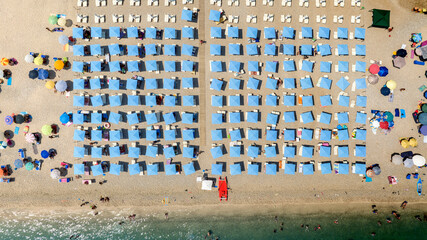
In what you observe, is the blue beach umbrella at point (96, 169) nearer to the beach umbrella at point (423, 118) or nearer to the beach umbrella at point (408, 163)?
the beach umbrella at point (408, 163)

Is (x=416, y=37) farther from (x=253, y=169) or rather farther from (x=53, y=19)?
(x=53, y=19)

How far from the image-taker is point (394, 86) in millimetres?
14227

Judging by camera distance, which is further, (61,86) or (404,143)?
(404,143)

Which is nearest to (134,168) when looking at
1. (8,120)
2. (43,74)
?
(43,74)

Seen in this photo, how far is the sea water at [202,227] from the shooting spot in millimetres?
14781

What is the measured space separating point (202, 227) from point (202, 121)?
269 inches

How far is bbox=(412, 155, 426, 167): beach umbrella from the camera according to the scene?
1434 cm

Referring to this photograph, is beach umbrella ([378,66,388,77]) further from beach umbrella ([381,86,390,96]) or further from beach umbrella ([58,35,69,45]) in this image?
beach umbrella ([58,35,69,45])

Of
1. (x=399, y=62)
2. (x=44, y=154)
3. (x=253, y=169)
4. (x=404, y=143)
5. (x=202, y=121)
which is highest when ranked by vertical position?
(x=399, y=62)

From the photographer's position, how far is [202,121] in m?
14.6

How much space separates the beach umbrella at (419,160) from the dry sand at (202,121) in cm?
64

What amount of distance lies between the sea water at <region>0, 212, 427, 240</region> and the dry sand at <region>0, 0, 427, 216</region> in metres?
1.04

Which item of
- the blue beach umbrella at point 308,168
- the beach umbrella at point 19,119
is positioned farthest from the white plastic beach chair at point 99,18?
the blue beach umbrella at point 308,168

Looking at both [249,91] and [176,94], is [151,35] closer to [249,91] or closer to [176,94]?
[176,94]
